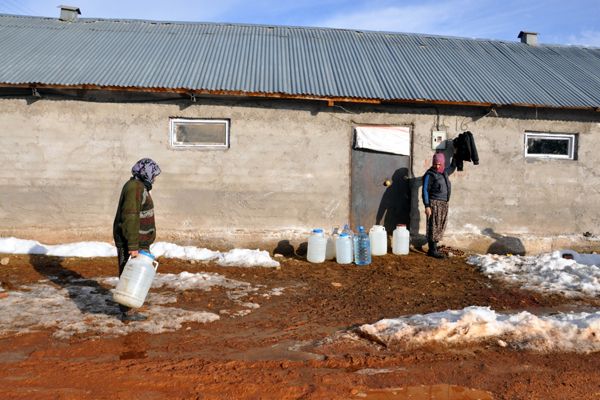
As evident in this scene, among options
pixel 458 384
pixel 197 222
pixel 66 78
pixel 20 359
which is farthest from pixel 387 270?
pixel 66 78

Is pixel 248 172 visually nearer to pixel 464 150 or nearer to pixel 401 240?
pixel 401 240

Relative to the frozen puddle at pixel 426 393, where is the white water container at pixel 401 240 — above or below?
above

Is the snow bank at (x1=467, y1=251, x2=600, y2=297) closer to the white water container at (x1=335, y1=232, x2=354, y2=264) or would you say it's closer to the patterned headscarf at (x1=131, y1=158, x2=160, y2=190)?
the white water container at (x1=335, y1=232, x2=354, y2=264)

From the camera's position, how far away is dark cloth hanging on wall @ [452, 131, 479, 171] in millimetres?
9398

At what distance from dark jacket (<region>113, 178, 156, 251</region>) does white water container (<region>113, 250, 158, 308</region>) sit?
17 centimetres

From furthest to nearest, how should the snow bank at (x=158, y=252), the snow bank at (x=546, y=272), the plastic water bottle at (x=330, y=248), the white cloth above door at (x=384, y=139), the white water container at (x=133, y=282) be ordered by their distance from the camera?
the white cloth above door at (x=384, y=139)
the plastic water bottle at (x=330, y=248)
the snow bank at (x=158, y=252)
the snow bank at (x=546, y=272)
the white water container at (x=133, y=282)

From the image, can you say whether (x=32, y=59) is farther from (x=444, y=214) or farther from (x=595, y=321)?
(x=595, y=321)

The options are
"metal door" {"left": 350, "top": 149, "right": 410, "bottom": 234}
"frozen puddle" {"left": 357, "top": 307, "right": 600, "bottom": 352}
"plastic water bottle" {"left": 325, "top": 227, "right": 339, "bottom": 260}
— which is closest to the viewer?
"frozen puddle" {"left": 357, "top": 307, "right": 600, "bottom": 352}

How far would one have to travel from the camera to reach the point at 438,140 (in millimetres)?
→ 9719

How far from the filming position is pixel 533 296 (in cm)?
682

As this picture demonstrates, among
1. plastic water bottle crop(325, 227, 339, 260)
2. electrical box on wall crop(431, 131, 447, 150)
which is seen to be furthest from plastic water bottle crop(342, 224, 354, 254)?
electrical box on wall crop(431, 131, 447, 150)

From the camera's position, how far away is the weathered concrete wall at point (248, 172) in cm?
921

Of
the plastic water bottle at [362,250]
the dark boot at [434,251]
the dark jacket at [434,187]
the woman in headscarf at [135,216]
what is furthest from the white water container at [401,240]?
the woman in headscarf at [135,216]

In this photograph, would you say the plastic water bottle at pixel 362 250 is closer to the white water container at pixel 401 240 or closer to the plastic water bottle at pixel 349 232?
the plastic water bottle at pixel 349 232
